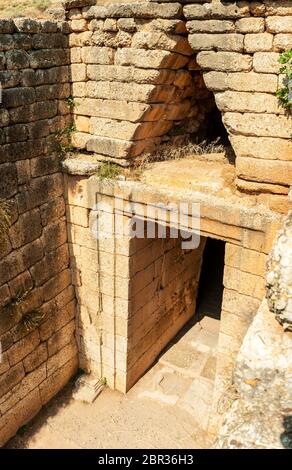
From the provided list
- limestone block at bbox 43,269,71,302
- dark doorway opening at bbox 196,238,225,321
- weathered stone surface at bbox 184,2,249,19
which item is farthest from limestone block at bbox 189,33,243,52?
dark doorway opening at bbox 196,238,225,321

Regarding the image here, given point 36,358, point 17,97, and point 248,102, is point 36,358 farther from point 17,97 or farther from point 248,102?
point 248,102

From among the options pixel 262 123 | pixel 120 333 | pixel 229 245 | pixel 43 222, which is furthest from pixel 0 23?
pixel 120 333

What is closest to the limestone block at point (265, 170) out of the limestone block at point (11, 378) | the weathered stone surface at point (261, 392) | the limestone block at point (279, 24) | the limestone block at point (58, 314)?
the limestone block at point (279, 24)

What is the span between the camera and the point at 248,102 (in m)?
4.36

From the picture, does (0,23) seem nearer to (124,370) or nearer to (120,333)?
(120,333)

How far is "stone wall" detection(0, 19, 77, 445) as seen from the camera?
4820mm

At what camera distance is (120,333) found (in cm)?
641

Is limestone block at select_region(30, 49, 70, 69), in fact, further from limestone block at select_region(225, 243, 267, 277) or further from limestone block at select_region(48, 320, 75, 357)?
limestone block at select_region(48, 320, 75, 357)

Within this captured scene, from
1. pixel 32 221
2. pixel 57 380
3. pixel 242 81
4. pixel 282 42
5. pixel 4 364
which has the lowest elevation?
pixel 57 380

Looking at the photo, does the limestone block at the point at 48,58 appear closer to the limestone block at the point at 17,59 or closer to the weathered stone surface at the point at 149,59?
the limestone block at the point at 17,59

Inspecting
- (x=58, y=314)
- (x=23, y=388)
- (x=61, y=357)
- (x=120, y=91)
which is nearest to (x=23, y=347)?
(x=23, y=388)

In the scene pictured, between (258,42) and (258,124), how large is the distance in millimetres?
791

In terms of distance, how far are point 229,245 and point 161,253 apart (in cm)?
207

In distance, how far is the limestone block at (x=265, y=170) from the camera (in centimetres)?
441
